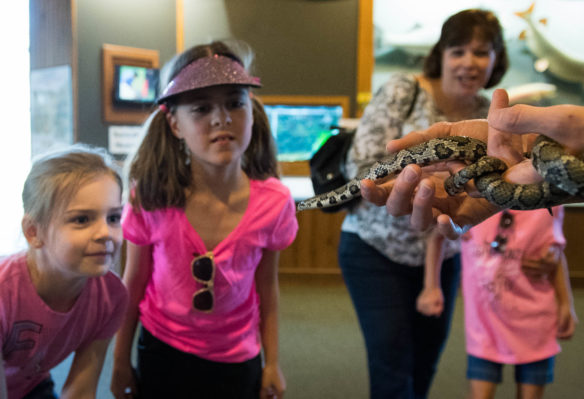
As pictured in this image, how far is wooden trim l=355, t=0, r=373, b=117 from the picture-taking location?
5043mm

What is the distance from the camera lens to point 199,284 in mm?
1555

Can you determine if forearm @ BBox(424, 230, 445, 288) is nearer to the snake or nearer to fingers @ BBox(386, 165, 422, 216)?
the snake

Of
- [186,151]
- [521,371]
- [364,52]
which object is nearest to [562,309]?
[521,371]

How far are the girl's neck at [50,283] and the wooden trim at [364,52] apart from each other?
423 cm

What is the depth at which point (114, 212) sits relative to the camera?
1451 millimetres

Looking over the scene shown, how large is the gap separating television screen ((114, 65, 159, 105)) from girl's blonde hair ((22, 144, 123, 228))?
3.14 metres

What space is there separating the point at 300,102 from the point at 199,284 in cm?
387

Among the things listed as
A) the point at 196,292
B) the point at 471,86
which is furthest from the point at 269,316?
the point at 471,86

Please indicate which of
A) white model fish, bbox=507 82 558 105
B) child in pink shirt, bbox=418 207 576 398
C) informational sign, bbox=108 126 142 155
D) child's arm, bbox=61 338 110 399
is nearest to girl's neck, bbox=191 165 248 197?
child's arm, bbox=61 338 110 399

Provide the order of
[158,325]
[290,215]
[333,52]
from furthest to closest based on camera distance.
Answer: [333,52], [290,215], [158,325]

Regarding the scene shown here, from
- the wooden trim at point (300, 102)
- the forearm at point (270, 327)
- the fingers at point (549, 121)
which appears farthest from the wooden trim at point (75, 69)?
the fingers at point (549, 121)

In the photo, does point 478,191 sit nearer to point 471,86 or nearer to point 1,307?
point 471,86

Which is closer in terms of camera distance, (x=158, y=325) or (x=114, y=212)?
(x=114, y=212)

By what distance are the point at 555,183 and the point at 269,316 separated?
4.08ft
